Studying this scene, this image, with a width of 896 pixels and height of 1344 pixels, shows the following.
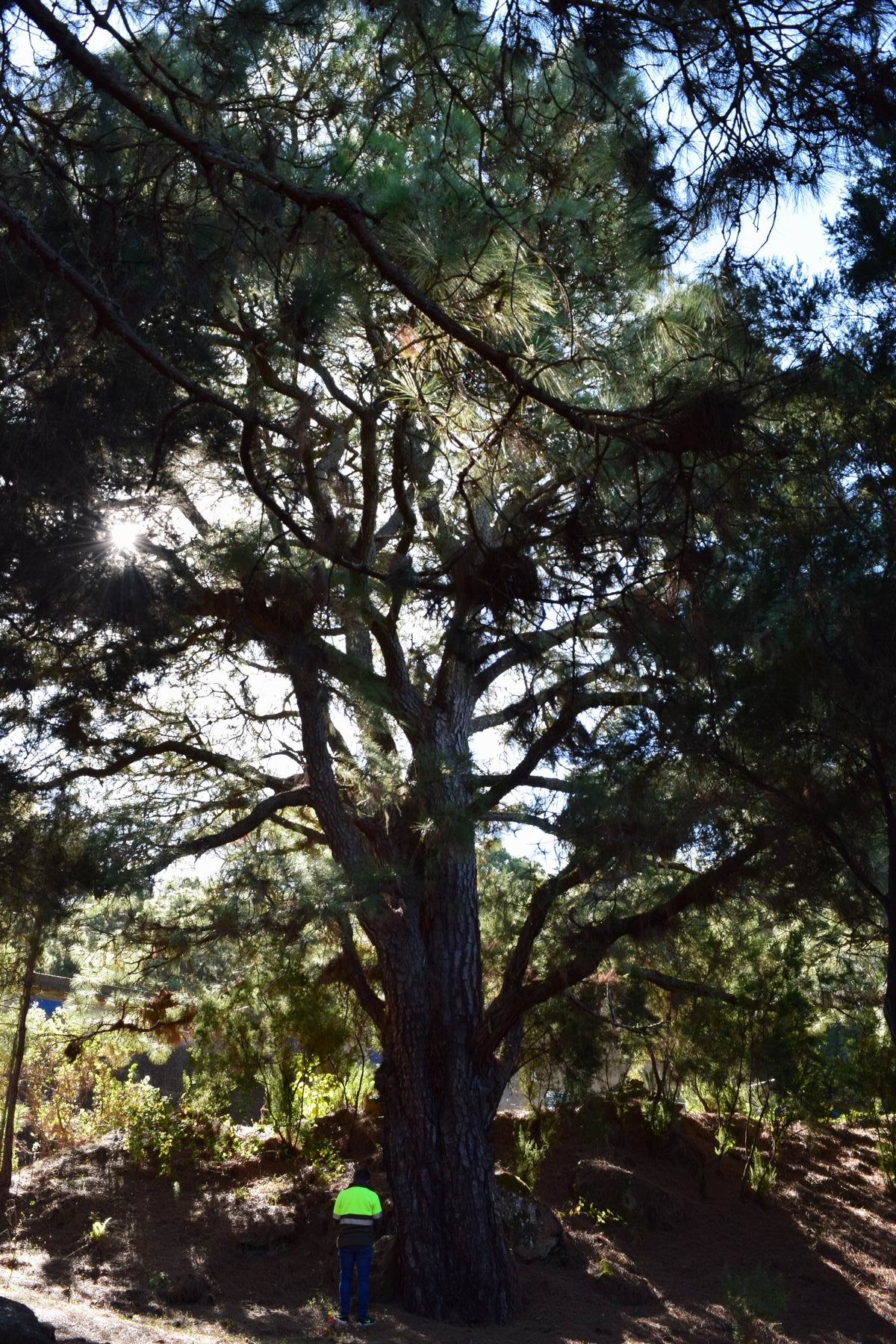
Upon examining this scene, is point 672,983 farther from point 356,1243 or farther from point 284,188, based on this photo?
point 284,188

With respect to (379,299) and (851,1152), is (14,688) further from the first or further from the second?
(851,1152)

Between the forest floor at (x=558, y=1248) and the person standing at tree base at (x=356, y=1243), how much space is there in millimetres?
202

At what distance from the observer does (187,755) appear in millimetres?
8500

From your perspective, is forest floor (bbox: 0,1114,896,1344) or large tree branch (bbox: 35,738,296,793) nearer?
large tree branch (bbox: 35,738,296,793)

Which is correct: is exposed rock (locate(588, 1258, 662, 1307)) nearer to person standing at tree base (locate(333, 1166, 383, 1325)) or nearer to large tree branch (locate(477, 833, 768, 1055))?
person standing at tree base (locate(333, 1166, 383, 1325))

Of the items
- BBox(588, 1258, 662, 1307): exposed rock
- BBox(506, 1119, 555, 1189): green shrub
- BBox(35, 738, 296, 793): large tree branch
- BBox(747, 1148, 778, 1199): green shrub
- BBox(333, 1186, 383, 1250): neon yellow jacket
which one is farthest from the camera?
BBox(747, 1148, 778, 1199): green shrub

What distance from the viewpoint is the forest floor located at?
8500 millimetres

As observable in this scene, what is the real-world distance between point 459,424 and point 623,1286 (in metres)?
8.43

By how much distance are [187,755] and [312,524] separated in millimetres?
3608

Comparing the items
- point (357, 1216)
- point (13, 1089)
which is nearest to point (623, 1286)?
point (357, 1216)

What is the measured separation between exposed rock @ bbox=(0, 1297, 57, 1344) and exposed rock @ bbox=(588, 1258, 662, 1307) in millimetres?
6022

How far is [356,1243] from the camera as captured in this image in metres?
8.55

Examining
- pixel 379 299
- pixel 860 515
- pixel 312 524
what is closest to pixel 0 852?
pixel 312 524

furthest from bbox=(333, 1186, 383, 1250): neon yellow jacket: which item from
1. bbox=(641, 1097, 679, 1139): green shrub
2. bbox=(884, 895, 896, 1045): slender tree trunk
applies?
bbox=(884, 895, 896, 1045): slender tree trunk
